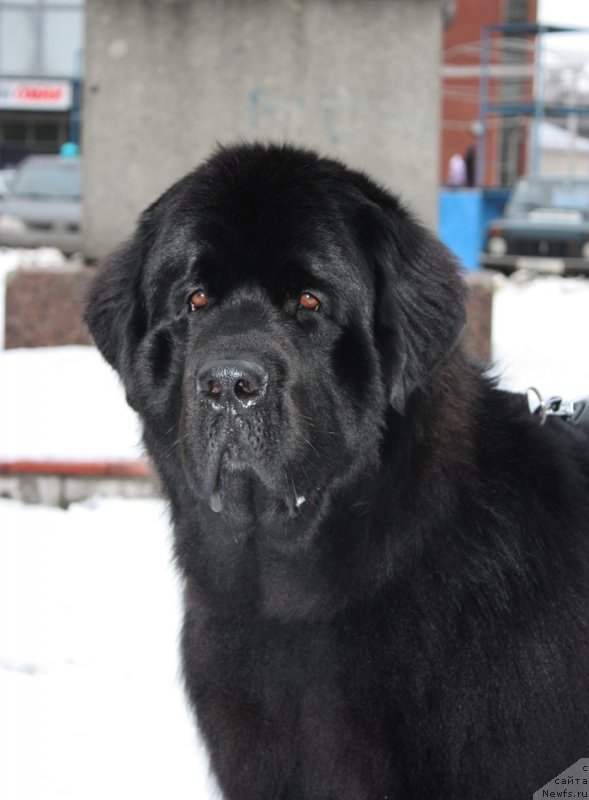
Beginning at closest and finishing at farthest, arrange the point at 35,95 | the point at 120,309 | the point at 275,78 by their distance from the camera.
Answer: the point at 120,309 < the point at 275,78 < the point at 35,95

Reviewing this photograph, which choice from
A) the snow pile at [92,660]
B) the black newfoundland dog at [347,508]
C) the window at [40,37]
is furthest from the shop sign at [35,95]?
the black newfoundland dog at [347,508]

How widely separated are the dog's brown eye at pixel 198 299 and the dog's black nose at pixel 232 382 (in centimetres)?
31

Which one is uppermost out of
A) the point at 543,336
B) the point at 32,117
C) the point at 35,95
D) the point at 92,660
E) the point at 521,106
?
the point at 35,95

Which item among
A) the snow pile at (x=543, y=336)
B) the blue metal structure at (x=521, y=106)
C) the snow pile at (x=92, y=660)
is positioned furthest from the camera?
the blue metal structure at (x=521, y=106)

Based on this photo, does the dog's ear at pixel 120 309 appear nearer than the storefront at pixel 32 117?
Yes

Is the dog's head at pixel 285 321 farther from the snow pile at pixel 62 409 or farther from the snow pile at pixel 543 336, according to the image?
the snow pile at pixel 62 409

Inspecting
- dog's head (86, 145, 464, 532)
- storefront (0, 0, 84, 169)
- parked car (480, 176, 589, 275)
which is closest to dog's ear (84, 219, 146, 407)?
dog's head (86, 145, 464, 532)

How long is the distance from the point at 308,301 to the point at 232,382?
0.34 metres

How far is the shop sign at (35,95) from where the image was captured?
3575cm

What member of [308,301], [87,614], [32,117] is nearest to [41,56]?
[32,117]

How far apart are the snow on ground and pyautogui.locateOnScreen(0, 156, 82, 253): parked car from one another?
961cm

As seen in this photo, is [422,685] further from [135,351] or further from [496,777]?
[135,351]

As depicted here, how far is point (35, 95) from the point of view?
119ft

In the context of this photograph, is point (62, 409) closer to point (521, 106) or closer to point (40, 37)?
point (521, 106)
